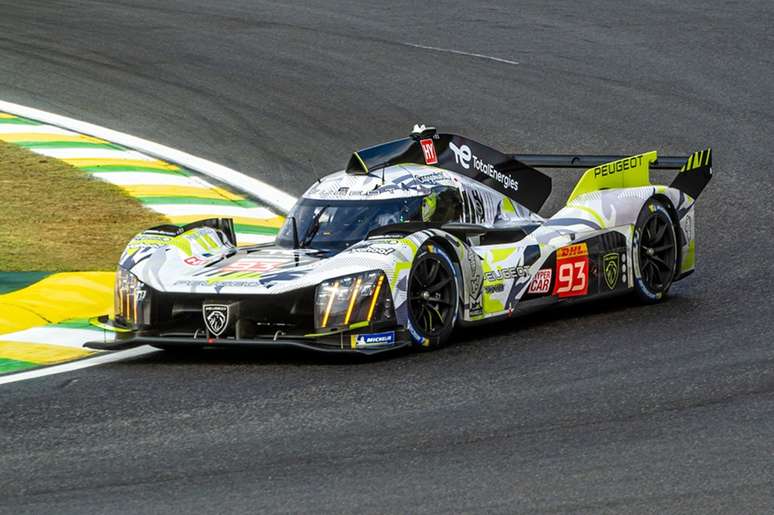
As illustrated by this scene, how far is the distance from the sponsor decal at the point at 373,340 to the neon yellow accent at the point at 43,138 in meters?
7.56

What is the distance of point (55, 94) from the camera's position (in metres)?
17.1

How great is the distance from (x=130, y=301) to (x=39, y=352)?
72 centimetres

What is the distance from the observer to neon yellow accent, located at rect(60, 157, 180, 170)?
565 inches

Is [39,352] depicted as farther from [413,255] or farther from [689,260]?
[689,260]

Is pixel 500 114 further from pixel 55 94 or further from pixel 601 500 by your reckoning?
pixel 601 500

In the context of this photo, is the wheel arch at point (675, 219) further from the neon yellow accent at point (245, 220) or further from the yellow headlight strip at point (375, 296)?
the neon yellow accent at point (245, 220)

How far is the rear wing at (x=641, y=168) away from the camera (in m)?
10.8

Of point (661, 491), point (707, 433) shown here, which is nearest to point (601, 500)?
point (661, 491)

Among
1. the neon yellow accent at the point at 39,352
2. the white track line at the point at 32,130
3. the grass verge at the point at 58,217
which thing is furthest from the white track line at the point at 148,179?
the neon yellow accent at the point at 39,352

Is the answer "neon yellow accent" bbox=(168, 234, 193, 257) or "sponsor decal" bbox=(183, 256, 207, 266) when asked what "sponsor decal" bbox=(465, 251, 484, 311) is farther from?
"neon yellow accent" bbox=(168, 234, 193, 257)

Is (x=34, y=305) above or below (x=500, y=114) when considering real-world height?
below

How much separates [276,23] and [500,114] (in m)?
5.63

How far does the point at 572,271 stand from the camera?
9914mm

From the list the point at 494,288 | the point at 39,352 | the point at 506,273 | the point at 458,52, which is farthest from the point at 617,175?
the point at 458,52
